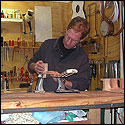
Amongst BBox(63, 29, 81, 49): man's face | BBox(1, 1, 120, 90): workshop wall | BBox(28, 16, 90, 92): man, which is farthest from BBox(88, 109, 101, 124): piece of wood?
BBox(1, 1, 120, 90): workshop wall

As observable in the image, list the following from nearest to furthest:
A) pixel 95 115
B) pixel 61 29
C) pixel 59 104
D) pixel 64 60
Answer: pixel 59 104 < pixel 95 115 < pixel 64 60 < pixel 61 29

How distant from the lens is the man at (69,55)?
7.99 ft

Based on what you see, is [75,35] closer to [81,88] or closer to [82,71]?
[82,71]

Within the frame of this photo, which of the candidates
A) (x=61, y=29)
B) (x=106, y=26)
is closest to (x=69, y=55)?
(x=106, y=26)

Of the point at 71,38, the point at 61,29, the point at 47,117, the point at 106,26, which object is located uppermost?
the point at 61,29

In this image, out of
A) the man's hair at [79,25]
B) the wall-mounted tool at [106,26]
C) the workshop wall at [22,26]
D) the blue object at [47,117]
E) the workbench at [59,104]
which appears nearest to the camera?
the workbench at [59,104]

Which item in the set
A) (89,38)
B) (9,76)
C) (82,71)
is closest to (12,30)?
(9,76)

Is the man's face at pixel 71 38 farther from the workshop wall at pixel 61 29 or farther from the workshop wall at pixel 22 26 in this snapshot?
the workshop wall at pixel 22 26

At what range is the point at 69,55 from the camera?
259cm

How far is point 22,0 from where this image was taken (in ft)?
16.3

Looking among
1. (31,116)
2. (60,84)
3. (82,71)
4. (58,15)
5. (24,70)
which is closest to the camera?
(31,116)

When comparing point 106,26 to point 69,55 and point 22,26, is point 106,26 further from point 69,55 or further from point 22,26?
point 22,26

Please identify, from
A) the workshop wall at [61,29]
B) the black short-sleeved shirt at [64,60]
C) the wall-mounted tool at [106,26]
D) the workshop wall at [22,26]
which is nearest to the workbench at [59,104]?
the black short-sleeved shirt at [64,60]

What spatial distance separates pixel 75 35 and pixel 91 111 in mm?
1316
